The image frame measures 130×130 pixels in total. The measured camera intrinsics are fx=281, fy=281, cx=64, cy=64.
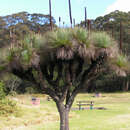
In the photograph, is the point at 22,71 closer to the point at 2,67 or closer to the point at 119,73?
the point at 2,67

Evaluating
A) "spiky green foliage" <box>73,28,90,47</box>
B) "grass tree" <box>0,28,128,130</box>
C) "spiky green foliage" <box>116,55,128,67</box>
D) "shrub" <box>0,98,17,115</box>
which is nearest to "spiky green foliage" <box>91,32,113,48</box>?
"grass tree" <box>0,28,128,130</box>

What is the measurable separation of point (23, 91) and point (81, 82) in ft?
149

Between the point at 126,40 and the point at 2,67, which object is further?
the point at 126,40

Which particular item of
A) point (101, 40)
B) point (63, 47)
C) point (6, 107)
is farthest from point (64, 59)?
point (6, 107)

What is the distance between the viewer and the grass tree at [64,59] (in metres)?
8.19

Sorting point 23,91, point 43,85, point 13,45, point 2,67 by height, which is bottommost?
point 23,91

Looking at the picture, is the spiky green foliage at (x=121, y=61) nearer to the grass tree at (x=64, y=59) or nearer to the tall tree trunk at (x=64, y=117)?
the grass tree at (x=64, y=59)

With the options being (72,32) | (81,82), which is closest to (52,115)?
(81,82)

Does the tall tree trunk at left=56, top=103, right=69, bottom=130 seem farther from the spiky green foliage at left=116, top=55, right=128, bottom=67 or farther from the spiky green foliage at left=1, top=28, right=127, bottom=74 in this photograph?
the spiky green foliage at left=116, top=55, right=128, bottom=67

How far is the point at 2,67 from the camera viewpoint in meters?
8.77

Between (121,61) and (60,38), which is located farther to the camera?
(121,61)

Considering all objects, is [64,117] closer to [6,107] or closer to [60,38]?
[60,38]

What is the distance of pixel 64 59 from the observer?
8.60 m

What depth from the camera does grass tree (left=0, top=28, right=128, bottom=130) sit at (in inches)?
322
